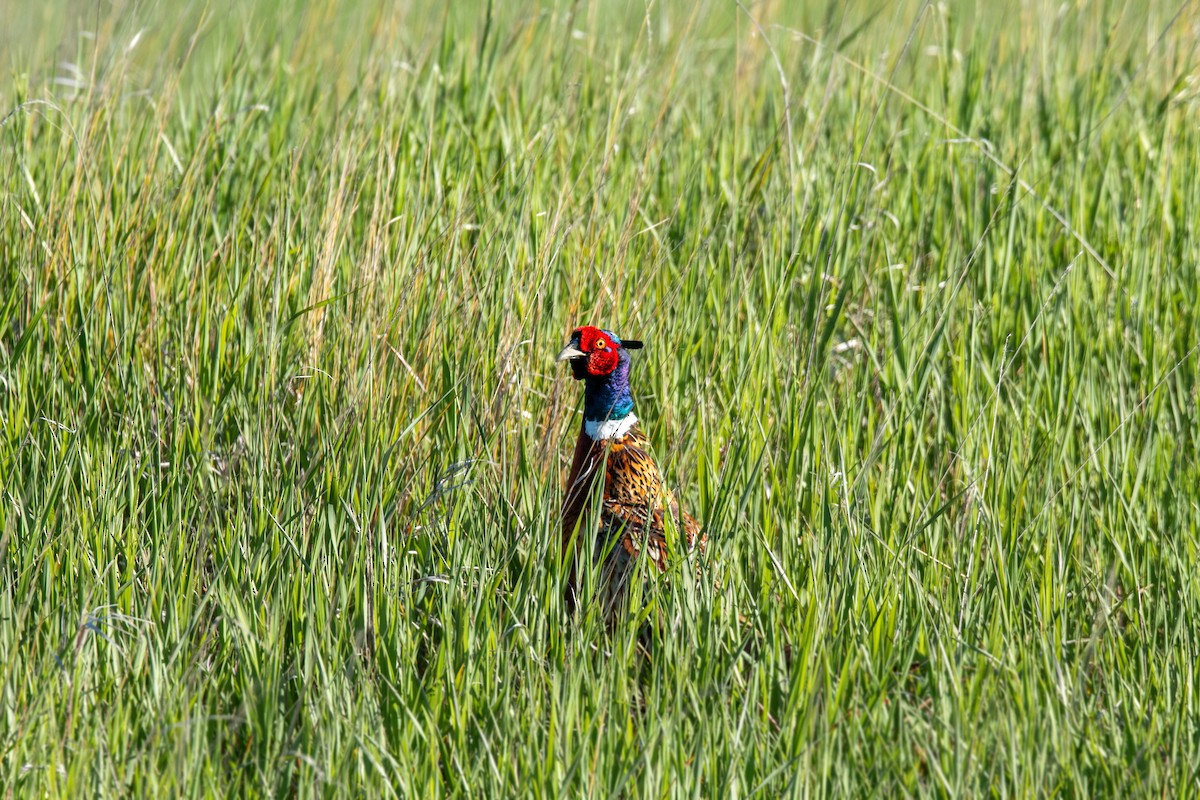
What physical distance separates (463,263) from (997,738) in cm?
182

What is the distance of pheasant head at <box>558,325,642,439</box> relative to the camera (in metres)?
2.72

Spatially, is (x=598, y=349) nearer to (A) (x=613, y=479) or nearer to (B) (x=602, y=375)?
(B) (x=602, y=375)

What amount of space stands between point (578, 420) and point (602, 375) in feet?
1.58

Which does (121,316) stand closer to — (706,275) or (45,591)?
(45,591)

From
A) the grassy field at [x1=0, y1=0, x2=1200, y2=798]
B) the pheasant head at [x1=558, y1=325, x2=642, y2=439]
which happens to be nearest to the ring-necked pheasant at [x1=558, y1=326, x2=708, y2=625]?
the pheasant head at [x1=558, y1=325, x2=642, y2=439]

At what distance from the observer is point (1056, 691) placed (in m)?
2.32

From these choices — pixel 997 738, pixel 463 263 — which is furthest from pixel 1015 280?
pixel 997 738

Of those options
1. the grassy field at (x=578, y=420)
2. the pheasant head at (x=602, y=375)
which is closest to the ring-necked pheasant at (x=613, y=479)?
the pheasant head at (x=602, y=375)

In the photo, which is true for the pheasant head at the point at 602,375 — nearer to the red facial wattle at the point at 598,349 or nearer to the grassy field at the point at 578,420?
the red facial wattle at the point at 598,349

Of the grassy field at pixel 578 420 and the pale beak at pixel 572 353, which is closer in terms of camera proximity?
the grassy field at pixel 578 420

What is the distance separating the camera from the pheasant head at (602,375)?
272 cm

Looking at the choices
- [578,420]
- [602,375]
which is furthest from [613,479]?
[578,420]

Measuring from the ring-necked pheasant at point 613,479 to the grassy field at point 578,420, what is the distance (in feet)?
0.39

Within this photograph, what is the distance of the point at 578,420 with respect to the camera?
325 centimetres
